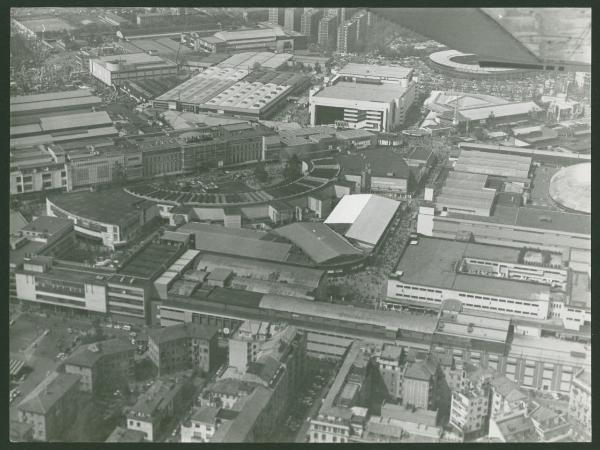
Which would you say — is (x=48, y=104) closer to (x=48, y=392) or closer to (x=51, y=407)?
(x=48, y=392)

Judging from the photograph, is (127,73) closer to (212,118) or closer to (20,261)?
(212,118)

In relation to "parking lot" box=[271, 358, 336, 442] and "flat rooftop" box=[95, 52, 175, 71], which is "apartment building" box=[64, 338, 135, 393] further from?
"flat rooftop" box=[95, 52, 175, 71]

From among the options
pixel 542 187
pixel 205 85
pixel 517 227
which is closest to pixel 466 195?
pixel 517 227

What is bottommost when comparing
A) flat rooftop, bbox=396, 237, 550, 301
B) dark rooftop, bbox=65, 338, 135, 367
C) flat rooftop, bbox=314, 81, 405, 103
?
dark rooftop, bbox=65, 338, 135, 367

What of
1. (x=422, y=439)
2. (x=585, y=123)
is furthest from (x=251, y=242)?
(x=585, y=123)

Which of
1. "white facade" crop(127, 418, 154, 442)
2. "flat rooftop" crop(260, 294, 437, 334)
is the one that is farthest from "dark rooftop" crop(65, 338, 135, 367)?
"flat rooftop" crop(260, 294, 437, 334)
